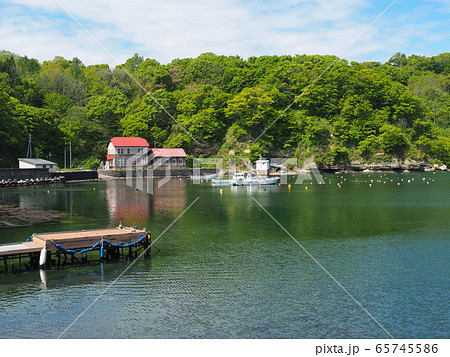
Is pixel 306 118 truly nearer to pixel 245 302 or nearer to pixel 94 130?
pixel 94 130

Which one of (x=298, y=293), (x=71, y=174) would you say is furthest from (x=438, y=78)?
(x=298, y=293)

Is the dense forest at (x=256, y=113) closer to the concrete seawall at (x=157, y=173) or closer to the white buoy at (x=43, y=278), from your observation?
the concrete seawall at (x=157, y=173)

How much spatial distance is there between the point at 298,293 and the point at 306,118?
139465 mm

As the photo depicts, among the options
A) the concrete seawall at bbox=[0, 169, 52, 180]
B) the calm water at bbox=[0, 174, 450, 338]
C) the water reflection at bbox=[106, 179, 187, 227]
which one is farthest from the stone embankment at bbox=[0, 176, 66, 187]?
the calm water at bbox=[0, 174, 450, 338]

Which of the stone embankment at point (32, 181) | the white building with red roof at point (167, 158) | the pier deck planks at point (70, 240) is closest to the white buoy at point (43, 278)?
the pier deck planks at point (70, 240)

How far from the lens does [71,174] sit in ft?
375

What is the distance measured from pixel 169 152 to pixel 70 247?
114 m

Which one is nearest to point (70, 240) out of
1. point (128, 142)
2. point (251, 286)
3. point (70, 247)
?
point (70, 247)

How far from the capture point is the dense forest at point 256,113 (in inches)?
5625

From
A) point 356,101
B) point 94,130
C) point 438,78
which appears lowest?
point 94,130

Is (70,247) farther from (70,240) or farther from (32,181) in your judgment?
(32,181)

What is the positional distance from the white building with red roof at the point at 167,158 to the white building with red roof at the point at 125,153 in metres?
3.10

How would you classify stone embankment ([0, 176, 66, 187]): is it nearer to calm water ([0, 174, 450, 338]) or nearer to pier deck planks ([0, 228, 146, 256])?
calm water ([0, 174, 450, 338])

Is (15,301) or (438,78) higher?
(438,78)
